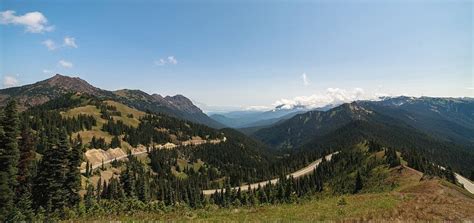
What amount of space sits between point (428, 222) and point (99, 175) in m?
159

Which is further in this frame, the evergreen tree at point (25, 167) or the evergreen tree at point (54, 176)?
the evergreen tree at point (25, 167)

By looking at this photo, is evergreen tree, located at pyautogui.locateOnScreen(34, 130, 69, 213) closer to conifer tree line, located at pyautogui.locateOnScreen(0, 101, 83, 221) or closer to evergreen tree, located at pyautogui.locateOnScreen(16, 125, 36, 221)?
conifer tree line, located at pyautogui.locateOnScreen(0, 101, 83, 221)

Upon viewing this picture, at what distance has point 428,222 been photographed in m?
23.9

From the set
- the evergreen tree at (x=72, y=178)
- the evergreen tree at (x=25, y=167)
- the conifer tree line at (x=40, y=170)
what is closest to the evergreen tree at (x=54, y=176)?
the conifer tree line at (x=40, y=170)

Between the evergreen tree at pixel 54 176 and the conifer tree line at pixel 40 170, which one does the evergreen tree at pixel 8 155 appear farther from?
the evergreen tree at pixel 54 176

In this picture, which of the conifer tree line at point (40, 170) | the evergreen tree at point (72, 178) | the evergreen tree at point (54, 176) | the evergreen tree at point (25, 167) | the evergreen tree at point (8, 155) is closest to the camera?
the evergreen tree at point (8, 155)

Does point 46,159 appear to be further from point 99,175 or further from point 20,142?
point 99,175

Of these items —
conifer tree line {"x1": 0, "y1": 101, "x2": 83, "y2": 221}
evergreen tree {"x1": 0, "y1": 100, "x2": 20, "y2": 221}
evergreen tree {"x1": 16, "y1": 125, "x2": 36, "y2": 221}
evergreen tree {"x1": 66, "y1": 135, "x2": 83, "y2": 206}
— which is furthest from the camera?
evergreen tree {"x1": 66, "y1": 135, "x2": 83, "y2": 206}

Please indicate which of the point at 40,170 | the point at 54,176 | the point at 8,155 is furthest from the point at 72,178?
the point at 8,155

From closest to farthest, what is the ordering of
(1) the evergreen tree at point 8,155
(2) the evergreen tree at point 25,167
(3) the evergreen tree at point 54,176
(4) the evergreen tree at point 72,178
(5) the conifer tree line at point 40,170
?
(1) the evergreen tree at point 8,155 → (5) the conifer tree line at point 40,170 → (3) the evergreen tree at point 54,176 → (2) the evergreen tree at point 25,167 → (4) the evergreen tree at point 72,178

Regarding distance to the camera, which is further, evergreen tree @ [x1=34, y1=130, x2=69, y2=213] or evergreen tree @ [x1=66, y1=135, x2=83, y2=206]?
evergreen tree @ [x1=66, y1=135, x2=83, y2=206]

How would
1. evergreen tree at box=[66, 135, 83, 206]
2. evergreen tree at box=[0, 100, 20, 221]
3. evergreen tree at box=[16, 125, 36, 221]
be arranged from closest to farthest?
evergreen tree at box=[0, 100, 20, 221] < evergreen tree at box=[16, 125, 36, 221] < evergreen tree at box=[66, 135, 83, 206]

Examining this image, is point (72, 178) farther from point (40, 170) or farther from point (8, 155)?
point (8, 155)

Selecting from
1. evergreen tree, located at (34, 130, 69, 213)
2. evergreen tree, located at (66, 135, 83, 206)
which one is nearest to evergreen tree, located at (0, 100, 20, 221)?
evergreen tree, located at (34, 130, 69, 213)
